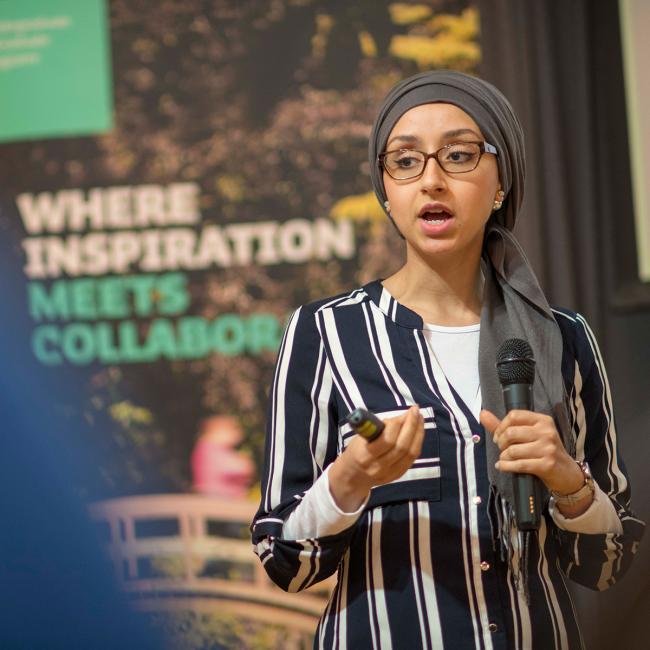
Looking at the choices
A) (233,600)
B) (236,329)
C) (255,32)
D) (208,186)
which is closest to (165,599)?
(233,600)

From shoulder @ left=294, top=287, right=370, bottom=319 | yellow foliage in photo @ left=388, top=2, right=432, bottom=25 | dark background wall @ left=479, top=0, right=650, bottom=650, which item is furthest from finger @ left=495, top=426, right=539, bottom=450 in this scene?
yellow foliage in photo @ left=388, top=2, right=432, bottom=25

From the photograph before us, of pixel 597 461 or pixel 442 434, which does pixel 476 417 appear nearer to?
pixel 442 434

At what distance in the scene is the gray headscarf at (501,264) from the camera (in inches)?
55.5

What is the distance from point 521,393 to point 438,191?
0.38 metres

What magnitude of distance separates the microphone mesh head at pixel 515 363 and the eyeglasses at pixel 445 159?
327 mm

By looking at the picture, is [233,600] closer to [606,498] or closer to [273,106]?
[273,106]

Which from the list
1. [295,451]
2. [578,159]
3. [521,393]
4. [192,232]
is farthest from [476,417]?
[192,232]

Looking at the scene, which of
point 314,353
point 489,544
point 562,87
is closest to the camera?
point 489,544

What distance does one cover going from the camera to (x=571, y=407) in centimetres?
149

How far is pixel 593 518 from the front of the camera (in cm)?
136

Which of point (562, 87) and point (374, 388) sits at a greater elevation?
point (562, 87)

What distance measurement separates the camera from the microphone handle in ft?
3.98

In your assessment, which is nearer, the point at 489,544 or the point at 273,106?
the point at 489,544

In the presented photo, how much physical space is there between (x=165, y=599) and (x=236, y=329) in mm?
1057
